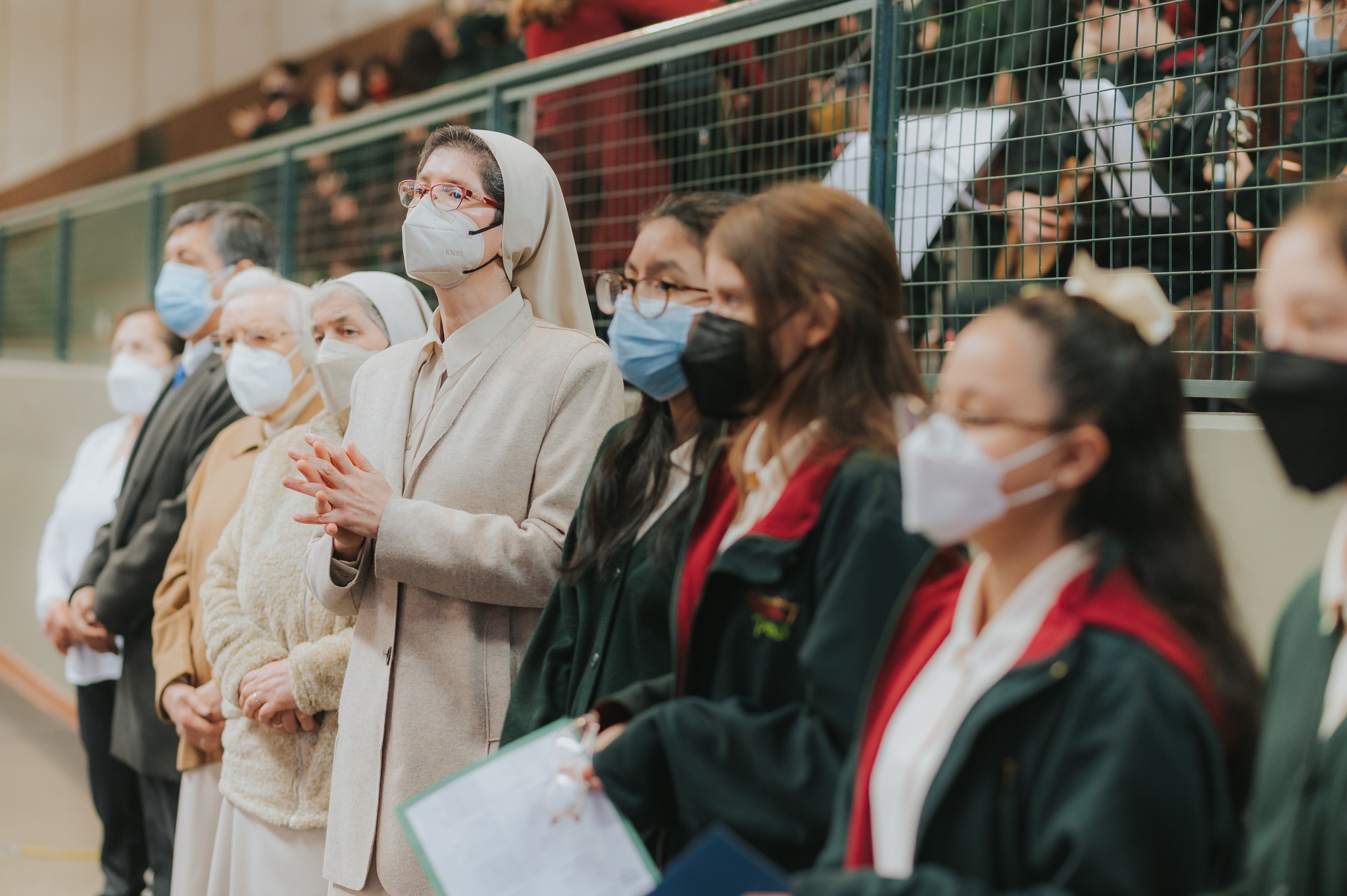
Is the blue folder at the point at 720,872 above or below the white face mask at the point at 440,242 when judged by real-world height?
below

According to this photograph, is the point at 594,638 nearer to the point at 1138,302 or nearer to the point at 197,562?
the point at 1138,302

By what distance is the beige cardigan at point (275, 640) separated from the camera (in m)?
2.67

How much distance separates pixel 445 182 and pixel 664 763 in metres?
1.28

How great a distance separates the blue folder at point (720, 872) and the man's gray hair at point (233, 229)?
10.6 ft

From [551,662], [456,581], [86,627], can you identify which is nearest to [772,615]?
[551,662]

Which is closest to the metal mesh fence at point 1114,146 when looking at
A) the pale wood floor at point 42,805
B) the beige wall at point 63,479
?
the beige wall at point 63,479

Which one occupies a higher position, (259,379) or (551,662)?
(259,379)

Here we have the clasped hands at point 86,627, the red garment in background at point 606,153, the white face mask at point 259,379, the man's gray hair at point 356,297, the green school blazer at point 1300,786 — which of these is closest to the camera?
the green school blazer at point 1300,786

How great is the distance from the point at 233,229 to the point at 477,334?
1949 millimetres

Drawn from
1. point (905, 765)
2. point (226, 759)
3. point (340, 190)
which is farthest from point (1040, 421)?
point (340, 190)

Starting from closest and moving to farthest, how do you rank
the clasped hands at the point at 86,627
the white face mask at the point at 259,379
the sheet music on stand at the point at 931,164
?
the sheet music on stand at the point at 931,164 → the white face mask at the point at 259,379 → the clasped hands at the point at 86,627

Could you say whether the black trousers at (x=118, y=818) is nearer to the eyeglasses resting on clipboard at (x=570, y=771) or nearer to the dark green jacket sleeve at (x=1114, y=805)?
the eyeglasses resting on clipboard at (x=570, y=771)

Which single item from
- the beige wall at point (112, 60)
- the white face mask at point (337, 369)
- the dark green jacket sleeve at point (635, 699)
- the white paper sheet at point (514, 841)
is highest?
the beige wall at point (112, 60)

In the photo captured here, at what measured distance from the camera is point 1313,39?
88.1 inches
